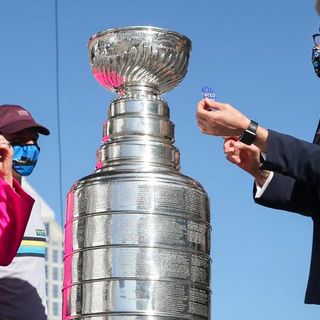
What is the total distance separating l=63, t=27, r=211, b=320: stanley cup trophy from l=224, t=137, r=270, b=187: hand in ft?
0.64

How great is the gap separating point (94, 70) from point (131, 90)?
0.60 feet

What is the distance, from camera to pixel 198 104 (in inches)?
127

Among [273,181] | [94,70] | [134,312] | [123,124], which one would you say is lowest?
[134,312]

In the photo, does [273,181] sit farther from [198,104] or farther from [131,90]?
[131,90]

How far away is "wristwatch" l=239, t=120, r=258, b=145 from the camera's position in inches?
123

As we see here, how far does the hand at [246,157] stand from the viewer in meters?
3.42

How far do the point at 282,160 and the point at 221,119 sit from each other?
0.80ft

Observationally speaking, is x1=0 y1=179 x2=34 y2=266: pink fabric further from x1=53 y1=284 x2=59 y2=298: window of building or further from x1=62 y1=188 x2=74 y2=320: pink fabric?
x1=53 y1=284 x2=59 y2=298: window of building

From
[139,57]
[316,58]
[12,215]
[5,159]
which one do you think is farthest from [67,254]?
[316,58]

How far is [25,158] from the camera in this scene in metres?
4.07

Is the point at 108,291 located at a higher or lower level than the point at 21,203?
lower

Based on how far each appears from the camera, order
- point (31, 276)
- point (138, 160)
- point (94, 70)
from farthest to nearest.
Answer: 1. point (31, 276)
2. point (94, 70)
3. point (138, 160)

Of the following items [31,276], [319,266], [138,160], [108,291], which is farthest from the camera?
[31,276]

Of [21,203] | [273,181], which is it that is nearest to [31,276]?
[21,203]
